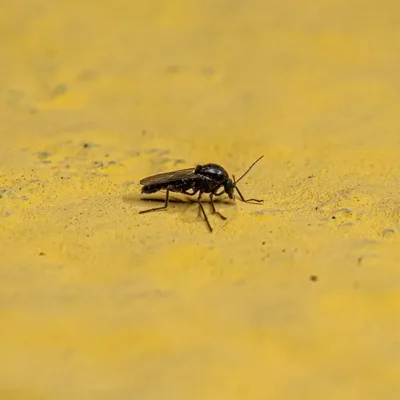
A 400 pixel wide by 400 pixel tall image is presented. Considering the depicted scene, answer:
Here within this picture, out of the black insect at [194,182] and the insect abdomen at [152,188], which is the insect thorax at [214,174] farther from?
the insect abdomen at [152,188]

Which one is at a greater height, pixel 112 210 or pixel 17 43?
pixel 17 43

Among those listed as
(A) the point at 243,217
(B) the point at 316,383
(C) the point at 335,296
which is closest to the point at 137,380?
(B) the point at 316,383

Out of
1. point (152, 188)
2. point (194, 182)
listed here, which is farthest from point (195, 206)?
point (152, 188)

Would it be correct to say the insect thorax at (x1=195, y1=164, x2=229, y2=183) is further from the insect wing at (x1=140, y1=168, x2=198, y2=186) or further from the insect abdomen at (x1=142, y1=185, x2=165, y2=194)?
the insect abdomen at (x1=142, y1=185, x2=165, y2=194)

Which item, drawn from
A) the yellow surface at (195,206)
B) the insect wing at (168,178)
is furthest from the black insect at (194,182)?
the yellow surface at (195,206)

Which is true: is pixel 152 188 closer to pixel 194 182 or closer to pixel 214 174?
pixel 194 182

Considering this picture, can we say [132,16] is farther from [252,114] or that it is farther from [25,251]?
[25,251]

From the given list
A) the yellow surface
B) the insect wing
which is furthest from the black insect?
the yellow surface

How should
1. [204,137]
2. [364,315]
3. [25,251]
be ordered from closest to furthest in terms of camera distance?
[364,315] → [25,251] → [204,137]
